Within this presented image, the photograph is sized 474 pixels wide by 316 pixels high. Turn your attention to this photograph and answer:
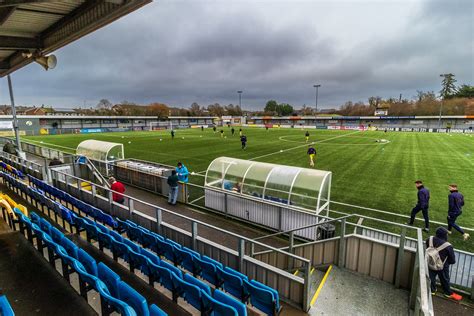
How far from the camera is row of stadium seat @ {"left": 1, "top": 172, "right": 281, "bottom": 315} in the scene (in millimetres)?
3844

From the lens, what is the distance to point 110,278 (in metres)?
3.81

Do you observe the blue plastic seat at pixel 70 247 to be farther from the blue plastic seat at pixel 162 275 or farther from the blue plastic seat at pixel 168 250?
the blue plastic seat at pixel 168 250

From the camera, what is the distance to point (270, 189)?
10227mm

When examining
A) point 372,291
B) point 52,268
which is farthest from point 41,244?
point 372,291

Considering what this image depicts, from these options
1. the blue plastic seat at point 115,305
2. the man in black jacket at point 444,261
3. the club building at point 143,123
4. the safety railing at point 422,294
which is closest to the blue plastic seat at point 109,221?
the blue plastic seat at point 115,305

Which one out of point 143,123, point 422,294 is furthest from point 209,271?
point 143,123

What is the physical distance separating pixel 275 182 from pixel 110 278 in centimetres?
726

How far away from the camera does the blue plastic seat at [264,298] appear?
4176 millimetres

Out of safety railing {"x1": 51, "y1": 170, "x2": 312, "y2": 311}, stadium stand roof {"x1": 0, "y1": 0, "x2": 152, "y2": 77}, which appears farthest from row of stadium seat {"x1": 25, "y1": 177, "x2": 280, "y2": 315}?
stadium stand roof {"x1": 0, "y1": 0, "x2": 152, "y2": 77}

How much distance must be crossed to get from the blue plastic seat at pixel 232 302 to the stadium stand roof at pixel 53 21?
20.5ft

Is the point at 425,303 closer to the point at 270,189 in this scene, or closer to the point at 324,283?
the point at 324,283

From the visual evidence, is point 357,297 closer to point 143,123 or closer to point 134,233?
point 134,233

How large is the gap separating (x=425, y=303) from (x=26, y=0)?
7.83 m

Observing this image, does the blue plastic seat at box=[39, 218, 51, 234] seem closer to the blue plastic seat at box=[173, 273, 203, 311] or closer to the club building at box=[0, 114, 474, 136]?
the blue plastic seat at box=[173, 273, 203, 311]
